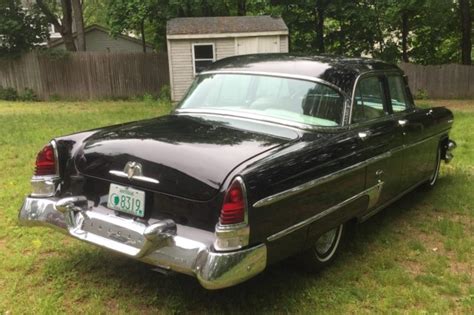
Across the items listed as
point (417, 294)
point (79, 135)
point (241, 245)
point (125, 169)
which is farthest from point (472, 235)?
point (79, 135)

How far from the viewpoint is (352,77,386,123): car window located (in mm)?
4204

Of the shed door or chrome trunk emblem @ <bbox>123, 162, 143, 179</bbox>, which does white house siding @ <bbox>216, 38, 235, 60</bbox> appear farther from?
chrome trunk emblem @ <bbox>123, 162, 143, 179</bbox>

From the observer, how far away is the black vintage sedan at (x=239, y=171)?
9.53 feet

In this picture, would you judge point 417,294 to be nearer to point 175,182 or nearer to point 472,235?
point 472,235

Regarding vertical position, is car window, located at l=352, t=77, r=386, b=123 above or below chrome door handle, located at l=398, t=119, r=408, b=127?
above

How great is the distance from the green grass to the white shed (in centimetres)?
1273

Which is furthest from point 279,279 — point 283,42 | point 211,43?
point 283,42

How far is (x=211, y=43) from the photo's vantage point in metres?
17.5

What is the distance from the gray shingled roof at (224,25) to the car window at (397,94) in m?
12.5

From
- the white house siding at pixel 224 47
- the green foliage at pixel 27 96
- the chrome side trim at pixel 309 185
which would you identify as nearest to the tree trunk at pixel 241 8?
the white house siding at pixel 224 47

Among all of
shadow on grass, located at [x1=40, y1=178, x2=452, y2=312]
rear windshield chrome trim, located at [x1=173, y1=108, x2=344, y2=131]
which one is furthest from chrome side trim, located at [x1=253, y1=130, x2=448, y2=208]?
shadow on grass, located at [x1=40, y1=178, x2=452, y2=312]

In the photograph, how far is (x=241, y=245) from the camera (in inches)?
112

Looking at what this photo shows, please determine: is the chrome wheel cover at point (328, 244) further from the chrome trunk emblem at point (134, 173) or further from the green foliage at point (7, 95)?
the green foliage at point (7, 95)

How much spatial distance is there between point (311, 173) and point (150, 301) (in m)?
1.39
